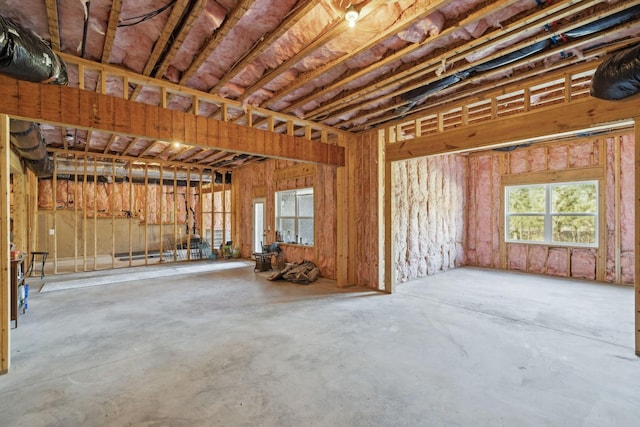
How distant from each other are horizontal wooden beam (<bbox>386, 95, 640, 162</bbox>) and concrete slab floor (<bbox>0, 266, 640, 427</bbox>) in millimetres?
2501

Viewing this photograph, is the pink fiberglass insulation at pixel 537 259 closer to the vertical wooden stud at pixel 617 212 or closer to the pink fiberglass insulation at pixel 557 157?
the vertical wooden stud at pixel 617 212

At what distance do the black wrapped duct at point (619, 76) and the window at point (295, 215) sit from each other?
568 cm

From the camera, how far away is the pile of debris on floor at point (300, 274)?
6.38 m

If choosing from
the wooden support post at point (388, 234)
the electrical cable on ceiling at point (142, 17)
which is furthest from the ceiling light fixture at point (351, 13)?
the wooden support post at point (388, 234)

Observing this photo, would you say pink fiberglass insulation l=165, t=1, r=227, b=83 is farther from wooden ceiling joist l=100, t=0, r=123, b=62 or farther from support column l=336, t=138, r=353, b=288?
support column l=336, t=138, r=353, b=288

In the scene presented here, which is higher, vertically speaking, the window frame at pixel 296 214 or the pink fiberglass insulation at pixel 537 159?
the pink fiberglass insulation at pixel 537 159

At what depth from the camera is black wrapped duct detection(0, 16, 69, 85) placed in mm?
2189

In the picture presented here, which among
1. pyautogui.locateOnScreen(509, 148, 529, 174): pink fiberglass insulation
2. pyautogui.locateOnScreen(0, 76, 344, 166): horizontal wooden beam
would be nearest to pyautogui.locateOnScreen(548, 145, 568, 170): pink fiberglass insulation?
pyautogui.locateOnScreen(509, 148, 529, 174): pink fiberglass insulation

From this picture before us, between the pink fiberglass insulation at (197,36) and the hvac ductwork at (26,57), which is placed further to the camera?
the pink fiberglass insulation at (197,36)

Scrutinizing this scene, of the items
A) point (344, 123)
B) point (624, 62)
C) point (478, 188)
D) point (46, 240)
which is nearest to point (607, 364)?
point (624, 62)

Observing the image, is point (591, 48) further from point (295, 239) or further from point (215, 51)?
point (295, 239)

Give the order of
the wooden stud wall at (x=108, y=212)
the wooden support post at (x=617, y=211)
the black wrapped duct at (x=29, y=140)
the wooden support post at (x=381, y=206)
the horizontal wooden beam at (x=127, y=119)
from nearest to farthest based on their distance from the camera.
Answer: the horizontal wooden beam at (x=127, y=119) < the black wrapped duct at (x=29, y=140) < the wooden support post at (x=381, y=206) < the wooden support post at (x=617, y=211) < the wooden stud wall at (x=108, y=212)

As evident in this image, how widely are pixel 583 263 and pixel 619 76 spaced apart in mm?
5754

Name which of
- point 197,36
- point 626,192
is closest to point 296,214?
point 197,36
